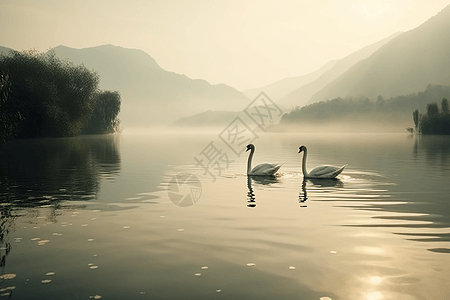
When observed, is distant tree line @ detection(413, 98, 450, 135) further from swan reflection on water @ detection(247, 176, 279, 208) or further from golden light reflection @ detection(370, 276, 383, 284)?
golden light reflection @ detection(370, 276, 383, 284)

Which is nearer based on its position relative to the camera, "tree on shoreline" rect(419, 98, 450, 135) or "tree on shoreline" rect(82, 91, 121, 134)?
"tree on shoreline" rect(82, 91, 121, 134)

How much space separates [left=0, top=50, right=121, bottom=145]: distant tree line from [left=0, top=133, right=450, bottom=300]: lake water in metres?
59.0

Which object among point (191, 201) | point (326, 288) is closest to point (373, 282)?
point (326, 288)

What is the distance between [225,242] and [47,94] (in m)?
81.8

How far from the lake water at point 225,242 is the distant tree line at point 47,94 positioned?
59.0 meters

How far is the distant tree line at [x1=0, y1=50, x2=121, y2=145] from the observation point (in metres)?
83.4

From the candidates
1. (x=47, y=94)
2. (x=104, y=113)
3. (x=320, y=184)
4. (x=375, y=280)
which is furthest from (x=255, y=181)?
(x=104, y=113)

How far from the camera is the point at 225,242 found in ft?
42.6

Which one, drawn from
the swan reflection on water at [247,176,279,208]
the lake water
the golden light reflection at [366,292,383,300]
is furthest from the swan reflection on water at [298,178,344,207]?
the golden light reflection at [366,292,383,300]

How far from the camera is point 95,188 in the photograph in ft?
80.9

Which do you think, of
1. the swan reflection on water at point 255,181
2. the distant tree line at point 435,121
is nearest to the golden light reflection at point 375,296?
the swan reflection on water at point 255,181

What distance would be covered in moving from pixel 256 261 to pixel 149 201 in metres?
10.1

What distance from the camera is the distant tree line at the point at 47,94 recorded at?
83438 mm

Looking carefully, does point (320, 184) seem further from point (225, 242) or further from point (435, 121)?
point (435, 121)
